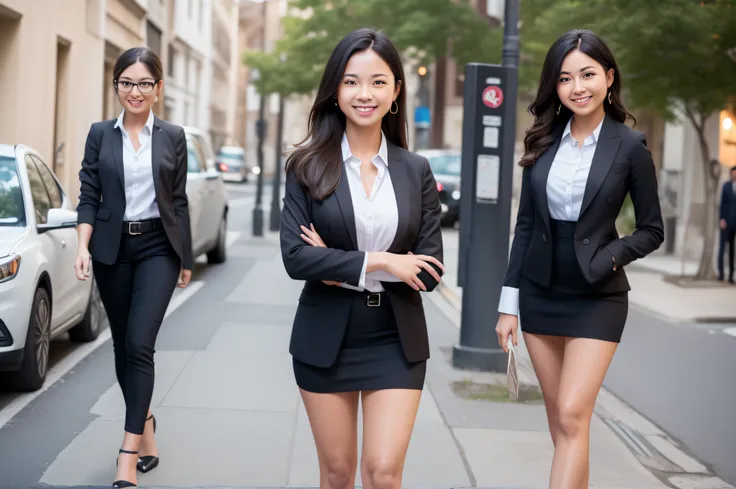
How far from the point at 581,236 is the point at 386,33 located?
29.1m

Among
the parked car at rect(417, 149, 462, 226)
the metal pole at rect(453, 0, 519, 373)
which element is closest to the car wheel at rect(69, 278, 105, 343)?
the metal pole at rect(453, 0, 519, 373)

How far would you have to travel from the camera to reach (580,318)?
4.08m

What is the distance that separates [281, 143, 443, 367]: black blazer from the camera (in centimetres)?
353

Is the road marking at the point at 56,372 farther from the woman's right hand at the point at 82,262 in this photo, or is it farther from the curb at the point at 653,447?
the curb at the point at 653,447

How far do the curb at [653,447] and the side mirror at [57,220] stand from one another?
11.1ft

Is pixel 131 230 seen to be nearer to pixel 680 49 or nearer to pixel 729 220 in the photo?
pixel 680 49

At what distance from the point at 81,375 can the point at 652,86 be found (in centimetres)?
1168

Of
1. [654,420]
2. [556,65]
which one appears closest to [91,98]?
[654,420]

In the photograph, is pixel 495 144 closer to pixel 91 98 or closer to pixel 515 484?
pixel 515 484

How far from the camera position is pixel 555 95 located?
13.9ft

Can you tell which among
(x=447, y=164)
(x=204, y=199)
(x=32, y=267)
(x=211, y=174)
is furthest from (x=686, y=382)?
(x=447, y=164)


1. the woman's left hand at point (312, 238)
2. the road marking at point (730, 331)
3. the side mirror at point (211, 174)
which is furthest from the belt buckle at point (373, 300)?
the side mirror at point (211, 174)

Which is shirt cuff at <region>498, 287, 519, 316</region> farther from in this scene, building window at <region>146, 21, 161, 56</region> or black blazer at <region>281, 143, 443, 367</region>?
building window at <region>146, 21, 161, 56</region>

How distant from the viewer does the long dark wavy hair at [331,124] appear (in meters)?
3.56
